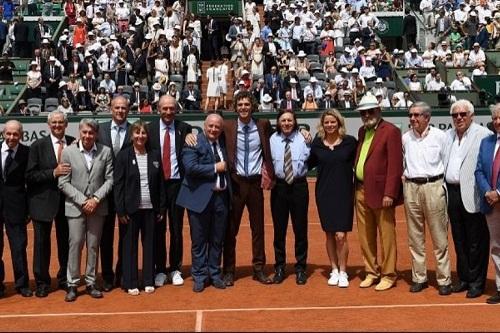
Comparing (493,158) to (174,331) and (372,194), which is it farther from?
(174,331)

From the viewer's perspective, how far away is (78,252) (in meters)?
9.77

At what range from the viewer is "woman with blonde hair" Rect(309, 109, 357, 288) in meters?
9.94

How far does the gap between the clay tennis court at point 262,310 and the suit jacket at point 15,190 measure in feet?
3.16

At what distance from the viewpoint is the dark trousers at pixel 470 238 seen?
9.56m

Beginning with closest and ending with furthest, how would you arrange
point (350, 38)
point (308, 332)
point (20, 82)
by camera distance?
point (308, 332) < point (20, 82) < point (350, 38)

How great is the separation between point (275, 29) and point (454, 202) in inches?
816

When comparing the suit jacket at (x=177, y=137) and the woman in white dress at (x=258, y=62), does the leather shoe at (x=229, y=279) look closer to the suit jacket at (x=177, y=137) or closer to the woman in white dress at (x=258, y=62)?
the suit jacket at (x=177, y=137)

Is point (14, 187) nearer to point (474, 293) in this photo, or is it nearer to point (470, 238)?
point (470, 238)

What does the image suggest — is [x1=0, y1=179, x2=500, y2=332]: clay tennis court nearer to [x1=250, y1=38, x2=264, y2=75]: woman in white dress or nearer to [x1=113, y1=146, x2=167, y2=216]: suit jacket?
[x1=113, y1=146, x2=167, y2=216]: suit jacket

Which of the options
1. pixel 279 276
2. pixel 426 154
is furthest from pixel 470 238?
pixel 279 276

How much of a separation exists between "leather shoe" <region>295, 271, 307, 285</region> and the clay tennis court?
0.24ft

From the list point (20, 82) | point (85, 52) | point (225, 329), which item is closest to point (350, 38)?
point (85, 52)

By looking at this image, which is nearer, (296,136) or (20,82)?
(296,136)

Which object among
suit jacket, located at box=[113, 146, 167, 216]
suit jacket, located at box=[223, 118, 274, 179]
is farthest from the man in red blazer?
suit jacket, located at box=[113, 146, 167, 216]
